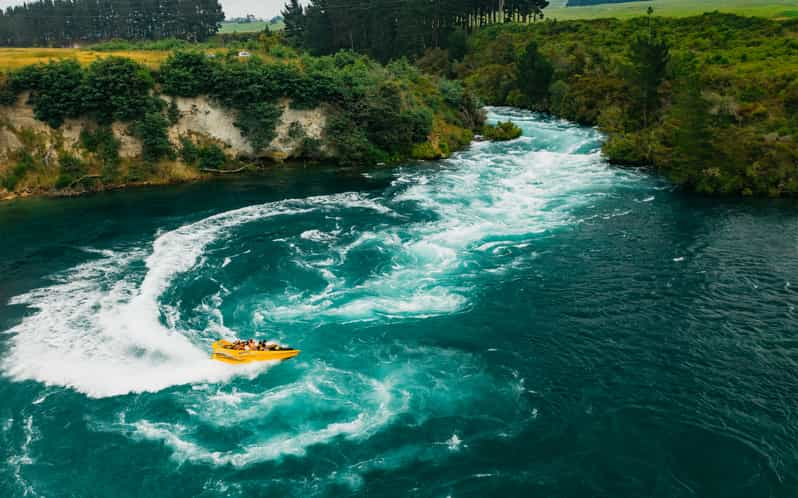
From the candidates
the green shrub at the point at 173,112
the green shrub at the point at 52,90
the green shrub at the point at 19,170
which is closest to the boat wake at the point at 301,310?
the green shrub at the point at 173,112

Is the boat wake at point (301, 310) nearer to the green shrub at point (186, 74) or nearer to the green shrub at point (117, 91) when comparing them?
the green shrub at point (186, 74)

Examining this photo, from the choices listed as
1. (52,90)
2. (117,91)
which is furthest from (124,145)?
(52,90)

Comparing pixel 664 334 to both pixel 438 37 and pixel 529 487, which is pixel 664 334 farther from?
pixel 438 37

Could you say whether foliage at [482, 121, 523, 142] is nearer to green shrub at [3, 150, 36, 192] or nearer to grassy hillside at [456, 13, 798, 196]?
grassy hillside at [456, 13, 798, 196]

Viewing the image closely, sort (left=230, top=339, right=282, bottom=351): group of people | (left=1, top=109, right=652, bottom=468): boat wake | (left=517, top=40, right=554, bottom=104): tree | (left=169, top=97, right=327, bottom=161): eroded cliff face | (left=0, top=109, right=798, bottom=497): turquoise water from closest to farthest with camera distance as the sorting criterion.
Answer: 1. (left=0, top=109, right=798, bottom=497): turquoise water
2. (left=1, top=109, right=652, bottom=468): boat wake
3. (left=230, top=339, right=282, bottom=351): group of people
4. (left=169, top=97, right=327, bottom=161): eroded cliff face
5. (left=517, top=40, right=554, bottom=104): tree

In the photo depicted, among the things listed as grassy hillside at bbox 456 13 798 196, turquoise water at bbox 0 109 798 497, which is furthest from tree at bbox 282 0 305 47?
turquoise water at bbox 0 109 798 497
